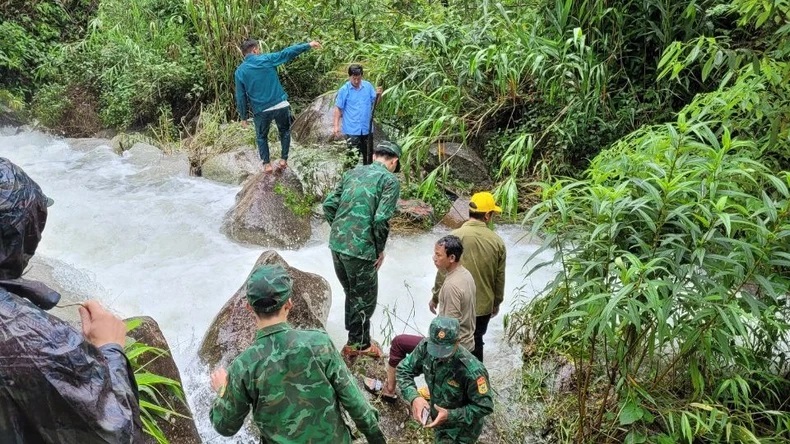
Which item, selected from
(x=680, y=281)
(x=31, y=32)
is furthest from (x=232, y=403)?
(x=31, y=32)

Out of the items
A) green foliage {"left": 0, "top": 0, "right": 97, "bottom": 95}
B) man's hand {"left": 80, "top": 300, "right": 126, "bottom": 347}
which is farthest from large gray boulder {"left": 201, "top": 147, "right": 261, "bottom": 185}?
man's hand {"left": 80, "top": 300, "right": 126, "bottom": 347}

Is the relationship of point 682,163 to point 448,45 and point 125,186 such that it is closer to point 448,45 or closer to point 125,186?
point 448,45

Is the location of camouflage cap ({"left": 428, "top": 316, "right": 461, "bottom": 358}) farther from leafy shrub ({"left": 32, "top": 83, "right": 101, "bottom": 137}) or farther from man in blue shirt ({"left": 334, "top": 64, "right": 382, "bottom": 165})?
leafy shrub ({"left": 32, "top": 83, "right": 101, "bottom": 137})

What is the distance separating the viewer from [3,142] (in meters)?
10.3

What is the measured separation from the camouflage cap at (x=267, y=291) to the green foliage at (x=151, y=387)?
1089 mm

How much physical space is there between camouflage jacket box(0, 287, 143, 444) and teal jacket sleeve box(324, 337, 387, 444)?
795 millimetres

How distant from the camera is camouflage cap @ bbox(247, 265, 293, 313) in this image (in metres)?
2.24

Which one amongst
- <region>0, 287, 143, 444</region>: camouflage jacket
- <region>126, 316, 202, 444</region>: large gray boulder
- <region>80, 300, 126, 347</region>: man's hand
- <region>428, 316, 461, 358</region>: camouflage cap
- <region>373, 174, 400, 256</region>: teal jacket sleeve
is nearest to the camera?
<region>0, 287, 143, 444</region>: camouflage jacket

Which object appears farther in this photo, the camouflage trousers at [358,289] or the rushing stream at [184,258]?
the rushing stream at [184,258]

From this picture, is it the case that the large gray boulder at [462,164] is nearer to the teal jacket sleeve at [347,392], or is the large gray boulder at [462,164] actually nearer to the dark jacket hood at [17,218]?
the teal jacket sleeve at [347,392]

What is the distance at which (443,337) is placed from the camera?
2885 millimetres

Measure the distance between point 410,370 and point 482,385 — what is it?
0.38m

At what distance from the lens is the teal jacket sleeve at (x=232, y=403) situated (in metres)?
2.27

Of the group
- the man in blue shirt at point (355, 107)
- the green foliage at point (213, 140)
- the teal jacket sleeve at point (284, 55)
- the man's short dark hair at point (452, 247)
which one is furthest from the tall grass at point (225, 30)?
the man's short dark hair at point (452, 247)
